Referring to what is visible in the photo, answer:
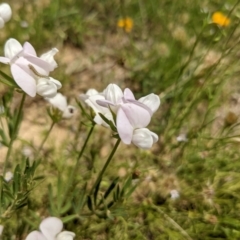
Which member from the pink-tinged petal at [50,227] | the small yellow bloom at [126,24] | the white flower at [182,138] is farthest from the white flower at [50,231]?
the small yellow bloom at [126,24]

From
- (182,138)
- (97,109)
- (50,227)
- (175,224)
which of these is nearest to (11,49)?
(97,109)

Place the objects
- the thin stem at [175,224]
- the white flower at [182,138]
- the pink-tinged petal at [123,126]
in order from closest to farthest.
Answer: the pink-tinged petal at [123,126] < the thin stem at [175,224] < the white flower at [182,138]

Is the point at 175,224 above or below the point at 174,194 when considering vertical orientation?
below

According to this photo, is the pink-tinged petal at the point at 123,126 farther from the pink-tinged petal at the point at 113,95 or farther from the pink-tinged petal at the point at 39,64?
the pink-tinged petal at the point at 39,64

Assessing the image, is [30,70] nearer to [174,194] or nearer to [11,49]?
[11,49]

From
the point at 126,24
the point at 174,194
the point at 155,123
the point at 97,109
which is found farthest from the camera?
the point at 126,24

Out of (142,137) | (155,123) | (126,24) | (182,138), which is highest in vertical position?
(126,24)

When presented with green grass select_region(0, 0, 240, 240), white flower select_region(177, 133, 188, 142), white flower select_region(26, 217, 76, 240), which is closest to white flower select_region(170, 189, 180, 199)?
green grass select_region(0, 0, 240, 240)
